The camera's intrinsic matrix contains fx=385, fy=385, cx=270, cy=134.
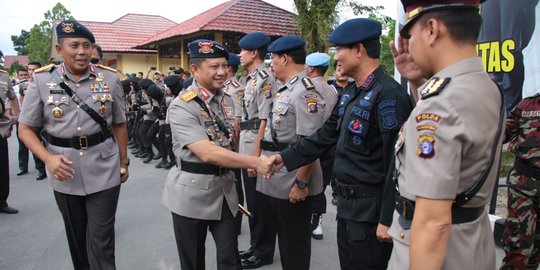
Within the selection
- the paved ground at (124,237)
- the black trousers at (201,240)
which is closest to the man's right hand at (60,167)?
the black trousers at (201,240)

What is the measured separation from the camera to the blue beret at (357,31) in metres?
2.17

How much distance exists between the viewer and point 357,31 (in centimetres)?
217

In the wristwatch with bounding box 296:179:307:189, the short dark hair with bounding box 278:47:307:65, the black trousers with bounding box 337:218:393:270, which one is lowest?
the black trousers with bounding box 337:218:393:270

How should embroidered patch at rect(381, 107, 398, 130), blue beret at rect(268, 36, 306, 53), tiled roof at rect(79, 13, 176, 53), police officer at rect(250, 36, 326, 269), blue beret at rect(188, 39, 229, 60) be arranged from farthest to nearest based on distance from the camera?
tiled roof at rect(79, 13, 176, 53) < blue beret at rect(268, 36, 306, 53) < police officer at rect(250, 36, 326, 269) < blue beret at rect(188, 39, 229, 60) < embroidered patch at rect(381, 107, 398, 130)

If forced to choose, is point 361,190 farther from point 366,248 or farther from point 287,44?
point 287,44

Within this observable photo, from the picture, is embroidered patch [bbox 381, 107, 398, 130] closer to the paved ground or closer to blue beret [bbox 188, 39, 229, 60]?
blue beret [bbox 188, 39, 229, 60]

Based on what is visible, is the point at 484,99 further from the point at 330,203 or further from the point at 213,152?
the point at 330,203

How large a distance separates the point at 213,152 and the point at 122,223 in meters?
3.00

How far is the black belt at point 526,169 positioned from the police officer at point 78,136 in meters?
3.21

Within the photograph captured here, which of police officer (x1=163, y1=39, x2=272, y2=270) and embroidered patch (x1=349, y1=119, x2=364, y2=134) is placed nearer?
embroidered patch (x1=349, y1=119, x2=364, y2=134)

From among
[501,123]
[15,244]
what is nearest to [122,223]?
[15,244]

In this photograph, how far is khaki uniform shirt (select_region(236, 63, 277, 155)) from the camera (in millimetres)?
3812

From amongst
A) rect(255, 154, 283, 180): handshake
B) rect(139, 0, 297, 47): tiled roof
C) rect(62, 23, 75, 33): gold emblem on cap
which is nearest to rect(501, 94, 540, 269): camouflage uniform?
rect(255, 154, 283, 180): handshake

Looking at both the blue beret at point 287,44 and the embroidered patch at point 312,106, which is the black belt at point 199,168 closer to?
the embroidered patch at point 312,106
